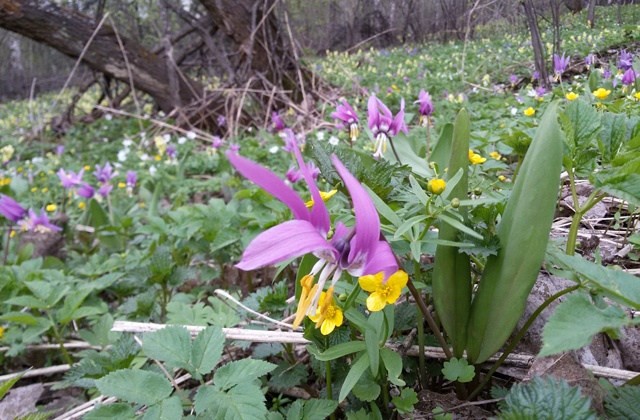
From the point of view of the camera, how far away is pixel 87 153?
5.59m

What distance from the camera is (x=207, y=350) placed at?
90 cm

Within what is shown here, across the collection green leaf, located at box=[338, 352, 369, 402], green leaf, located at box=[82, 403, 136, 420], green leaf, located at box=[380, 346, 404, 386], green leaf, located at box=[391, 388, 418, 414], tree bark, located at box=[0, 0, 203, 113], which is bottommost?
green leaf, located at box=[391, 388, 418, 414]

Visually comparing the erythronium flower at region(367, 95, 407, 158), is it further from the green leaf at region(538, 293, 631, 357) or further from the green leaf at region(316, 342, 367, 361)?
the green leaf at region(538, 293, 631, 357)

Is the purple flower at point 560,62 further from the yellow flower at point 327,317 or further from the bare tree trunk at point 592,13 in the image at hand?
the yellow flower at point 327,317

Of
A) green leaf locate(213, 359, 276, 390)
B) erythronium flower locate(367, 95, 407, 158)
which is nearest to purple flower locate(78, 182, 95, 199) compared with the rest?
erythronium flower locate(367, 95, 407, 158)

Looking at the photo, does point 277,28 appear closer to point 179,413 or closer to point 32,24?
point 32,24

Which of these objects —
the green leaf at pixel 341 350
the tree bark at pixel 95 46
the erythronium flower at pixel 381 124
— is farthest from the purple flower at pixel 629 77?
the tree bark at pixel 95 46

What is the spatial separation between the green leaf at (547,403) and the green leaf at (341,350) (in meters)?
0.26

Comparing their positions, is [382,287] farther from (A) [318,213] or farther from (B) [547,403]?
(B) [547,403]

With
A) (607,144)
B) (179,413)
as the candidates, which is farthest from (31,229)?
(607,144)

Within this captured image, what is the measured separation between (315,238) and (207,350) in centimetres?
51

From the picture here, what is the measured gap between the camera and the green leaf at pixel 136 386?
0.81 m

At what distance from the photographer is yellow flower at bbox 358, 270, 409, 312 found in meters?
0.62

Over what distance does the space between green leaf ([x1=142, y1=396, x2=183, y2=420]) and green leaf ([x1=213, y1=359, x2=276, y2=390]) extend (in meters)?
0.08
